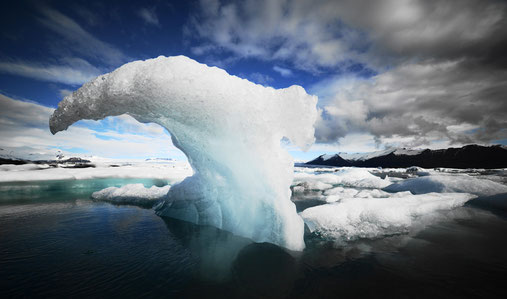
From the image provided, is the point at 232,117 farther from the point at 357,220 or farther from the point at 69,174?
the point at 69,174

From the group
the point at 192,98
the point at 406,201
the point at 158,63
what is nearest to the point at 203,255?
the point at 192,98

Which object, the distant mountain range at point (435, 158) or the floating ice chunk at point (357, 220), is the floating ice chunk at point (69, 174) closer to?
the floating ice chunk at point (357, 220)

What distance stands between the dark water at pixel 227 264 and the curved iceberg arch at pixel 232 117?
735 millimetres

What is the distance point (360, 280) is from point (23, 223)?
27.4ft

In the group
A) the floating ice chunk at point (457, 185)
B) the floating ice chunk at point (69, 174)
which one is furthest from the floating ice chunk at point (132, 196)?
the floating ice chunk at point (457, 185)

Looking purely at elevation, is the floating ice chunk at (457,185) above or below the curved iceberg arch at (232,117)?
below

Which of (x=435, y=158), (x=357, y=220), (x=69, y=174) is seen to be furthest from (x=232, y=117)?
(x=435, y=158)

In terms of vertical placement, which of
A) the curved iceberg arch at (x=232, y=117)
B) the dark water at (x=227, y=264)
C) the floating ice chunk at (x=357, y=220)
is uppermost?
the curved iceberg arch at (x=232, y=117)

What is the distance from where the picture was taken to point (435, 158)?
293ft

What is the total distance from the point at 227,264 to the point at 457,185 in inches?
567

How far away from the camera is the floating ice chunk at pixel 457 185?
10398mm

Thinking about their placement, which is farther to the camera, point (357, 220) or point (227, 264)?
point (357, 220)

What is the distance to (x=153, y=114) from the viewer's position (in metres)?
4.87

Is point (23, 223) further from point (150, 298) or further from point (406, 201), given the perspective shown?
point (406, 201)
